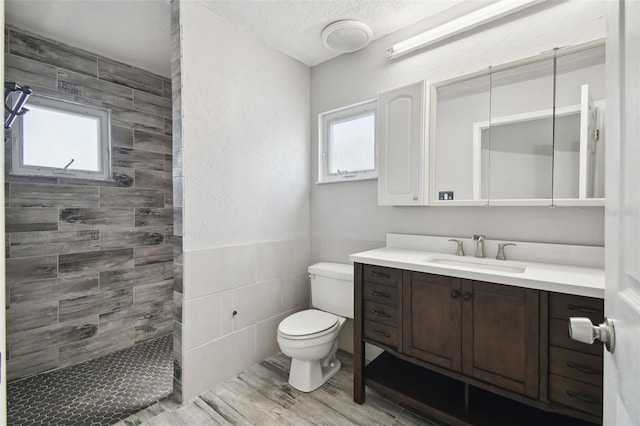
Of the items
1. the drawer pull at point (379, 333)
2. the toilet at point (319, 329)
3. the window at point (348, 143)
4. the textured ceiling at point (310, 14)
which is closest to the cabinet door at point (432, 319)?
the drawer pull at point (379, 333)

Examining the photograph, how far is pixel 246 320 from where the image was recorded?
215 centimetres

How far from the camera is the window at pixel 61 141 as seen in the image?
205 centimetres

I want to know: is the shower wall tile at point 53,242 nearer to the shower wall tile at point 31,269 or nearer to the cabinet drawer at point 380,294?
the shower wall tile at point 31,269

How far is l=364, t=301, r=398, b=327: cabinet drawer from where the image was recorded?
5.30 ft

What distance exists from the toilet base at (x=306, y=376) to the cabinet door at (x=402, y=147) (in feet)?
3.93

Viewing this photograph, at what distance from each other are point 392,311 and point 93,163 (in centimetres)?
252

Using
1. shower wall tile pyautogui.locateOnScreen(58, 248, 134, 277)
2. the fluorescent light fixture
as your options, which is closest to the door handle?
the fluorescent light fixture

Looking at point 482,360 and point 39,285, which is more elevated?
point 39,285

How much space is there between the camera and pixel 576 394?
1.13 meters

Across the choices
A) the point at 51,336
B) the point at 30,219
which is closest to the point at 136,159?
the point at 30,219

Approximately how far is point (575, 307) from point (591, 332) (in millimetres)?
720

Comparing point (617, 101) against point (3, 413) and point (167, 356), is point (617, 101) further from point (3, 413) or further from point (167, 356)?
point (167, 356)

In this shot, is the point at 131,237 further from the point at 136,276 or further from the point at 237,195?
the point at 237,195

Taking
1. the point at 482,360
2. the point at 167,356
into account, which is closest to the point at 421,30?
the point at 482,360
